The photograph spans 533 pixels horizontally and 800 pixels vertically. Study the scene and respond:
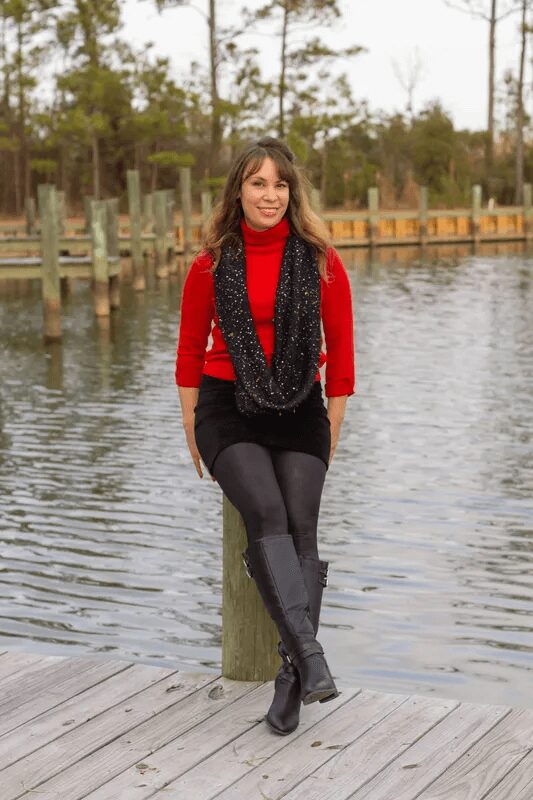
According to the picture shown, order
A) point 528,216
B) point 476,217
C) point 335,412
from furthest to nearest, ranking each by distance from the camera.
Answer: point 528,216, point 476,217, point 335,412

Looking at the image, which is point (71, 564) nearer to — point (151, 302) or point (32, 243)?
point (32, 243)

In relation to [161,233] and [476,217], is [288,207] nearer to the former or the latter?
[161,233]

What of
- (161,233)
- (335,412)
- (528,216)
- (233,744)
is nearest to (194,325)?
(335,412)

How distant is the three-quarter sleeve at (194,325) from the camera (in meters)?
4.15

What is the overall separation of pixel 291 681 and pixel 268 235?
126cm

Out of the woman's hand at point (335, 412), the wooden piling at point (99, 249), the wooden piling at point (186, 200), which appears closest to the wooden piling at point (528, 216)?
the wooden piling at point (186, 200)

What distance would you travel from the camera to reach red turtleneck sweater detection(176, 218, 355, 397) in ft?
13.4

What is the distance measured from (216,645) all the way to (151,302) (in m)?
15.9

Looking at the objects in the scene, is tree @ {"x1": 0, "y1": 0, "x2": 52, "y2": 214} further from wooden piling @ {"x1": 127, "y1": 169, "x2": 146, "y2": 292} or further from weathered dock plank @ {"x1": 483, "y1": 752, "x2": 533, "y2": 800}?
weathered dock plank @ {"x1": 483, "y1": 752, "x2": 533, "y2": 800}

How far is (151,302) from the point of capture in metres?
21.6

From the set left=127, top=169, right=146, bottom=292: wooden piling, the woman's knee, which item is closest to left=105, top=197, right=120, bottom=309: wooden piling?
left=127, top=169, right=146, bottom=292: wooden piling

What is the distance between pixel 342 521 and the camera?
7898mm

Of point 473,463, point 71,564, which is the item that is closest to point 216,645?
point 71,564

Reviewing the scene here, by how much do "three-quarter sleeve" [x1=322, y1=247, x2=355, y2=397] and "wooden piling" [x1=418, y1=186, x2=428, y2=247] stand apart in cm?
3201
